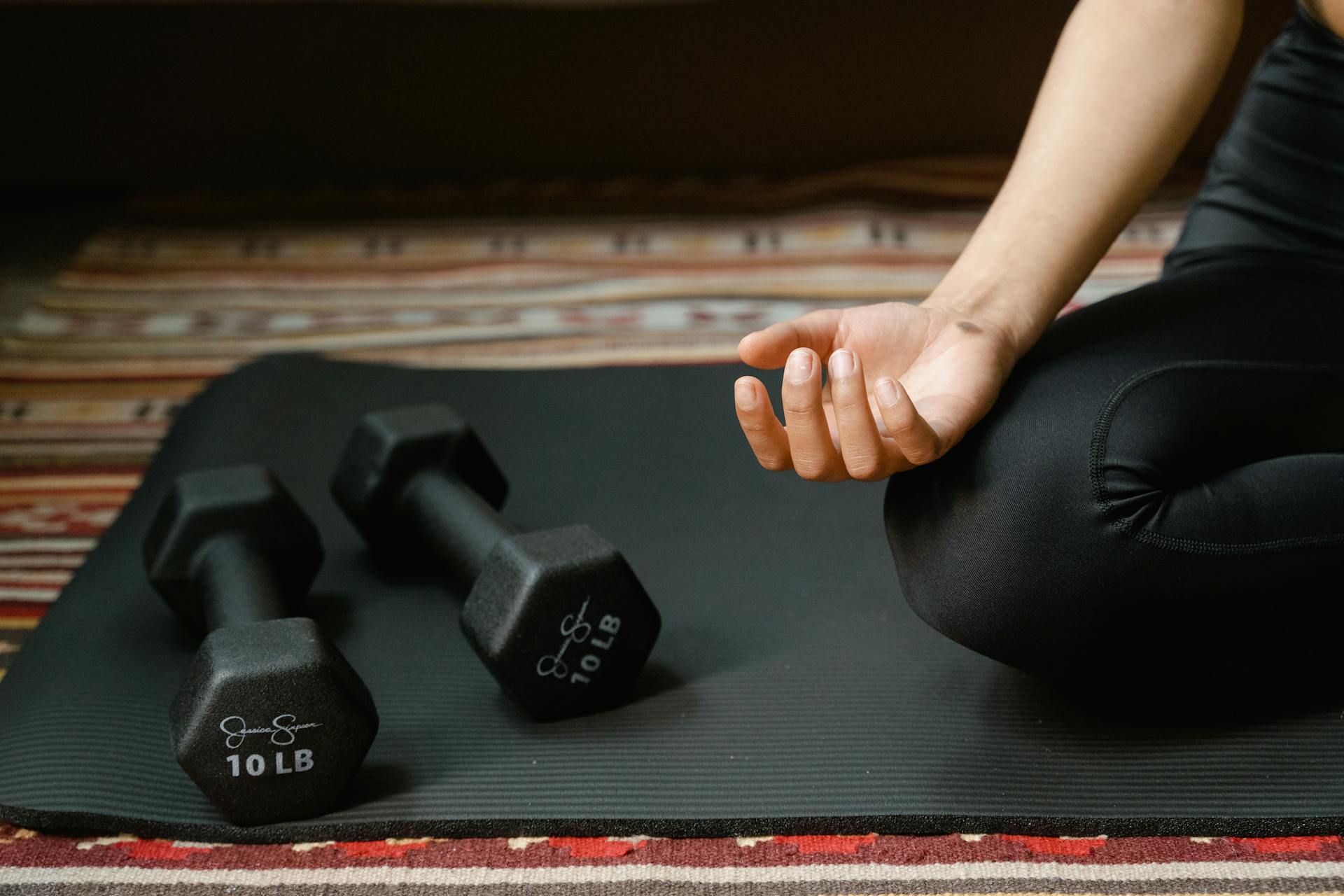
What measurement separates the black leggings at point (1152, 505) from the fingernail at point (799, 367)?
153mm

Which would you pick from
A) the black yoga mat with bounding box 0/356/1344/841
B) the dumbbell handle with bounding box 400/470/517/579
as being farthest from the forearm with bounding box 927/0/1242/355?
the dumbbell handle with bounding box 400/470/517/579

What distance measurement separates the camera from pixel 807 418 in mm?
651

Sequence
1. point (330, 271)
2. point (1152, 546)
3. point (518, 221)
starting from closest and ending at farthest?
point (1152, 546), point (330, 271), point (518, 221)

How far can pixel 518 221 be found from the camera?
1.97 metres

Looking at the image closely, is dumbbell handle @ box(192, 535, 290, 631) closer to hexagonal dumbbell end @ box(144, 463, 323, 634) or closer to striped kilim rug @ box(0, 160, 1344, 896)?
hexagonal dumbbell end @ box(144, 463, 323, 634)


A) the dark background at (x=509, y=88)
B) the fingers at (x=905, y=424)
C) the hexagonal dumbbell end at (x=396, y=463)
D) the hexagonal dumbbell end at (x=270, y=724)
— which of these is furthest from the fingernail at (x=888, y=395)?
the dark background at (x=509, y=88)

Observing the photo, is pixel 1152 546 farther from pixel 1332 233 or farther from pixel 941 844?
pixel 1332 233

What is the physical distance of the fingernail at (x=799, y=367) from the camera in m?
0.64

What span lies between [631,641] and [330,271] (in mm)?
1184

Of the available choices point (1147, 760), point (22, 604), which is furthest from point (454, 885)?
point (22, 604)

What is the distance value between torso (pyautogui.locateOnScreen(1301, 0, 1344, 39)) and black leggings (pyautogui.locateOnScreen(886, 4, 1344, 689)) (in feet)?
0.69

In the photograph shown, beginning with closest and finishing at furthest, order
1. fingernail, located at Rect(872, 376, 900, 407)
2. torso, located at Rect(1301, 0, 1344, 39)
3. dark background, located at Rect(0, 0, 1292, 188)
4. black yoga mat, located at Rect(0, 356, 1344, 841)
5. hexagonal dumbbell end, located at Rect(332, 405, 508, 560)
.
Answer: fingernail, located at Rect(872, 376, 900, 407)
black yoga mat, located at Rect(0, 356, 1344, 841)
torso, located at Rect(1301, 0, 1344, 39)
hexagonal dumbbell end, located at Rect(332, 405, 508, 560)
dark background, located at Rect(0, 0, 1292, 188)

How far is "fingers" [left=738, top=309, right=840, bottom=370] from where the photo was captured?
69 cm
